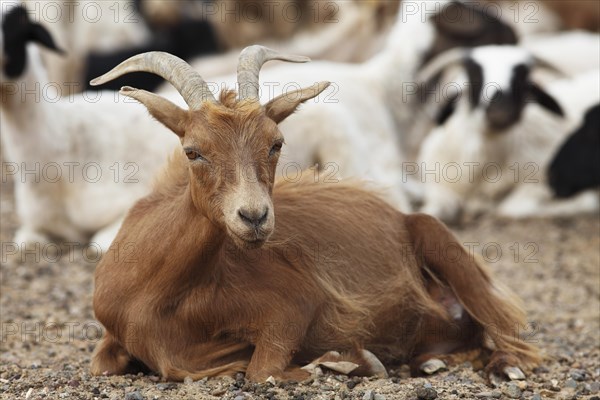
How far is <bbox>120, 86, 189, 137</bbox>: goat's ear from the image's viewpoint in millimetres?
4871

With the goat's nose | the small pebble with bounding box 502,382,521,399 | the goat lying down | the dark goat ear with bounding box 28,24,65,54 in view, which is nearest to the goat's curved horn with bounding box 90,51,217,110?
the goat lying down

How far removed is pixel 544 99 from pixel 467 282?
490 cm

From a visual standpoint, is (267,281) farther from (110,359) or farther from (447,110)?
(447,110)

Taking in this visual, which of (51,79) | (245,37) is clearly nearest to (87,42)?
(51,79)

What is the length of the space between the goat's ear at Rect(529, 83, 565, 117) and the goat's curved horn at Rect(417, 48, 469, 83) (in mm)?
734

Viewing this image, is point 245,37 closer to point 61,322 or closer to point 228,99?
point 61,322

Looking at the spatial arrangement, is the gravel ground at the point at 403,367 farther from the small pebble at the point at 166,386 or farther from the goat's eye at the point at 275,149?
the goat's eye at the point at 275,149

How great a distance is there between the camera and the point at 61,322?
6832 mm

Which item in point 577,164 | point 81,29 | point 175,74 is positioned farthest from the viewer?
point 81,29

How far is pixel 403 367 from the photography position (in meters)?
5.72

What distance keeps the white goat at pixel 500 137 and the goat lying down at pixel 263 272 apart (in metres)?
4.19

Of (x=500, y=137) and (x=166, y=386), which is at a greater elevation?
(x=500, y=137)

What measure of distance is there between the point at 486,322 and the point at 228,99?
6.35 ft

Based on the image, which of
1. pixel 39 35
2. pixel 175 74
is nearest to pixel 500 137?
pixel 39 35
